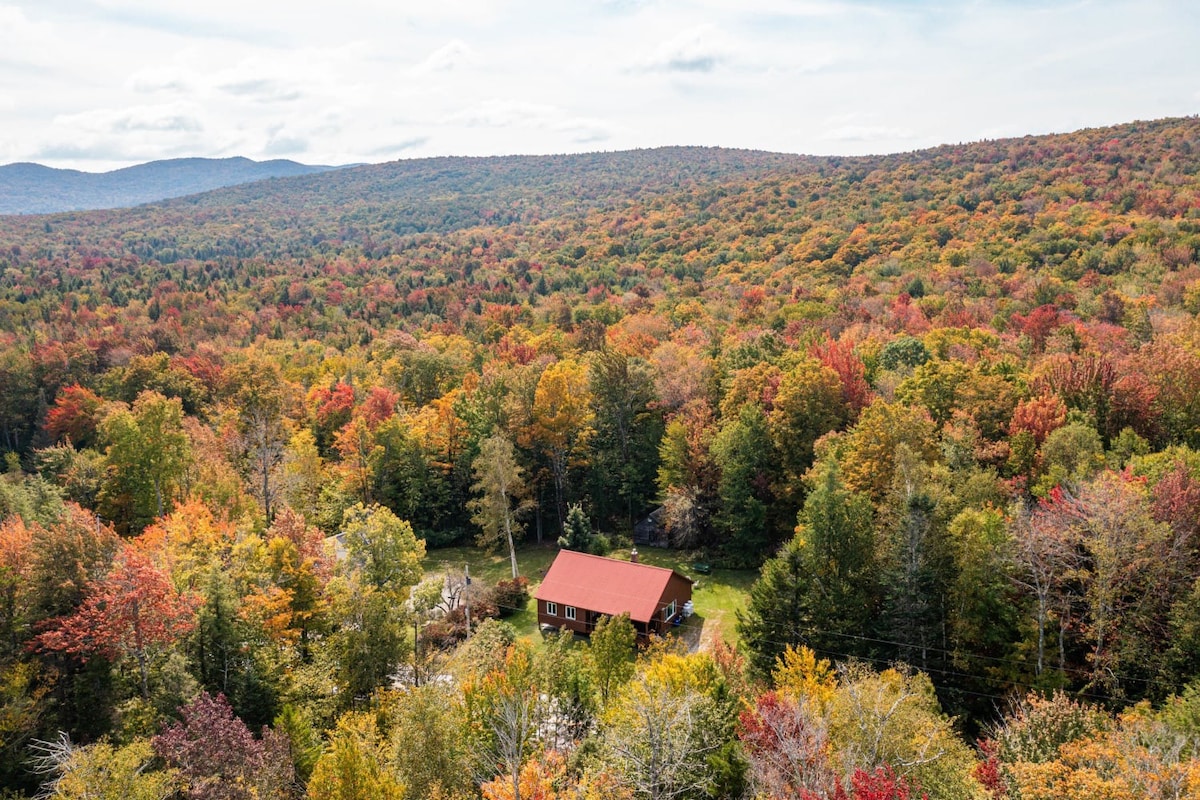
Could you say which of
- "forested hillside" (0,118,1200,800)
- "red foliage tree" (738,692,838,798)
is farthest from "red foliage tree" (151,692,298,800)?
"red foliage tree" (738,692,838,798)

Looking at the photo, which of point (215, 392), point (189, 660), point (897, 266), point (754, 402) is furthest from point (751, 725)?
point (897, 266)

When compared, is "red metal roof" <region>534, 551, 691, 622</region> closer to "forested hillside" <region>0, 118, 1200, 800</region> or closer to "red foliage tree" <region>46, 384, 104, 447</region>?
"forested hillside" <region>0, 118, 1200, 800</region>

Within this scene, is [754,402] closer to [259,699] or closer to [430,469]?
[430,469]

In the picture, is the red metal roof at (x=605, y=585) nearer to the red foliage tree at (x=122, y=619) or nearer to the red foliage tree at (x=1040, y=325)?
the red foliage tree at (x=122, y=619)

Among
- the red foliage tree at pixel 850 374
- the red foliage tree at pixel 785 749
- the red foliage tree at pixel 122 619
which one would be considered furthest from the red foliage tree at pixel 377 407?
the red foliage tree at pixel 785 749

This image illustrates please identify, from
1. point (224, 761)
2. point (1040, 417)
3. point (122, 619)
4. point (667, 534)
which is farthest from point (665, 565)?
point (224, 761)
